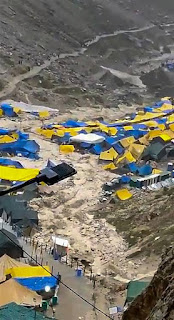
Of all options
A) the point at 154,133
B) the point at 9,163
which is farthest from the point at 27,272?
the point at 154,133

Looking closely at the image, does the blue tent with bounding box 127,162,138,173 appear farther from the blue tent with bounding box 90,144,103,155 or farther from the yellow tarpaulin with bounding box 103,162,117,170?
the blue tent with bounding box 90,144,103,155

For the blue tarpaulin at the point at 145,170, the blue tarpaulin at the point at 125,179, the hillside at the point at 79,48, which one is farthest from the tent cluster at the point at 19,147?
the hillside at the point at 79,48

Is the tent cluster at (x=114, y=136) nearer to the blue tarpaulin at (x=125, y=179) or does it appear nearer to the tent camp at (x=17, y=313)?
the blue tarpaulin at (x=125, y=179)

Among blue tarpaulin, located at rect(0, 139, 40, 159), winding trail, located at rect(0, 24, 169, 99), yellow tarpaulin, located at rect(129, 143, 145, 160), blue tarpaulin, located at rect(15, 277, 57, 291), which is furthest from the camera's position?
winding trail, located at rect(0, 24, 169, 99)

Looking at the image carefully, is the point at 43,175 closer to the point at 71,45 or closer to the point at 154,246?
the point at 154,246

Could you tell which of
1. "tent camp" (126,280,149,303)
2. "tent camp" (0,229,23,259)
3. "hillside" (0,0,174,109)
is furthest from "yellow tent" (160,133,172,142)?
"tent camp" (126,280,149,303)

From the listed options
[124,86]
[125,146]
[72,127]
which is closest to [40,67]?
[124,86]
